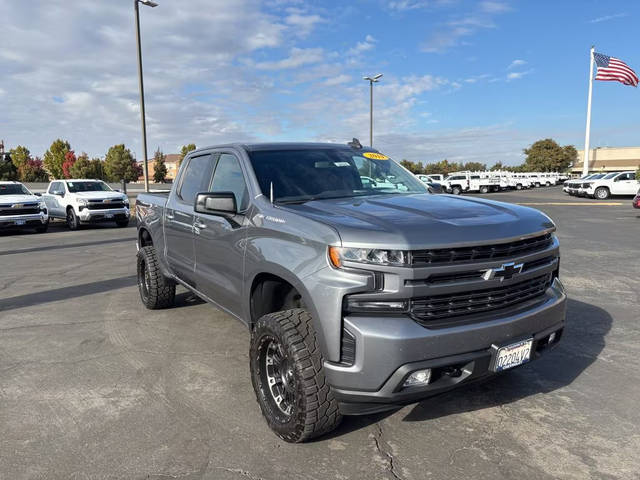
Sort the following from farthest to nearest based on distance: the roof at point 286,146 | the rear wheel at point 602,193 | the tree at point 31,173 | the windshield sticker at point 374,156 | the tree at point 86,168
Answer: the tree at point 31,173 → the tree at point 86,168 → the rear wheel at point 602,193 → the windshield sticker at point 374,156 → the roof at point 286,146

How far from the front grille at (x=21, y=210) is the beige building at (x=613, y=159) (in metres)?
93.4

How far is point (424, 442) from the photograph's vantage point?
2.99 m

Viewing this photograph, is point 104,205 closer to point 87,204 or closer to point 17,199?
point 87,204

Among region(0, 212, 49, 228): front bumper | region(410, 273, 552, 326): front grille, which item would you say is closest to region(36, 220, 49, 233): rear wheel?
region(0, 212, 49, 228): front bumper

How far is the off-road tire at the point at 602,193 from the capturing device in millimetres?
31438

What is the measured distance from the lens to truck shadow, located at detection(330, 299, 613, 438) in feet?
10.9

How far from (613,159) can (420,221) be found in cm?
10860

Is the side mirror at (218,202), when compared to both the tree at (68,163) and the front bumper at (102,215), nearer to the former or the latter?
the front bumper at (102,215)

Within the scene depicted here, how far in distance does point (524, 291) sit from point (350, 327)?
119cm

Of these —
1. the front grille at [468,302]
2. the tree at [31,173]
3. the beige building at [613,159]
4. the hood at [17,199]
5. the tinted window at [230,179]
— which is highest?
the beige building at [613,159]

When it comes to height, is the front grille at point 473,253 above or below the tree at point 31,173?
below

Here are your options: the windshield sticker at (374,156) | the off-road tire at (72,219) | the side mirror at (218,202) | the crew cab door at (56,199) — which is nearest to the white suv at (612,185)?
the off-road tire at (72,219)

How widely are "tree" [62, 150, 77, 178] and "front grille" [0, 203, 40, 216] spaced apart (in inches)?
2333

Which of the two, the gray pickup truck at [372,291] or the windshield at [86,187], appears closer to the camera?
the gray pickup truck at [372,291]
